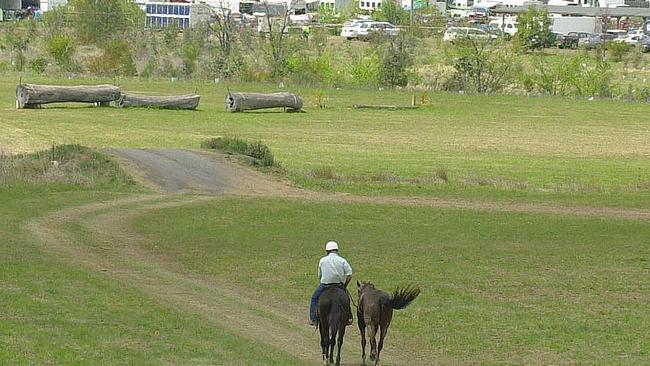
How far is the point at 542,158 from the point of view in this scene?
172 feet

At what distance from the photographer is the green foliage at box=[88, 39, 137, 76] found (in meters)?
101

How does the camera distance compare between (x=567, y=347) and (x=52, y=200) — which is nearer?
(x=567, y=347)

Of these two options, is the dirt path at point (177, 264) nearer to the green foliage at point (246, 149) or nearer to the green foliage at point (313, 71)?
the green foliage at point (246, 149)

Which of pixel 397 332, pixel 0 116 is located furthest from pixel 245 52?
pixel 397 332

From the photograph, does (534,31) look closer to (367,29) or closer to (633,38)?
(633,38)

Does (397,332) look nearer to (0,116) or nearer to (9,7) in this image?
(0,116)

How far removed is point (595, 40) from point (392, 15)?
46.7 meters

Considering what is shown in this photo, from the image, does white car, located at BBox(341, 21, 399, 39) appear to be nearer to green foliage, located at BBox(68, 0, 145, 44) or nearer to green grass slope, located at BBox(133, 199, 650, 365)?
green foliage, located at BBox(68, 0, 145, 44)

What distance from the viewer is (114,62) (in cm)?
10344

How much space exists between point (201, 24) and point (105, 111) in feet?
227

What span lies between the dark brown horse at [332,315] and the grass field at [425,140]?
24.2m

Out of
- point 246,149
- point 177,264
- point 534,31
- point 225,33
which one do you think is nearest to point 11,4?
point 225,33

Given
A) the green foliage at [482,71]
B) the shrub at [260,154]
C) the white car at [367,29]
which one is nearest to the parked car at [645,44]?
the white car at [367,29]

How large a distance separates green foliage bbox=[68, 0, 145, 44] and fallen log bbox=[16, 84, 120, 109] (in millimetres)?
58168
